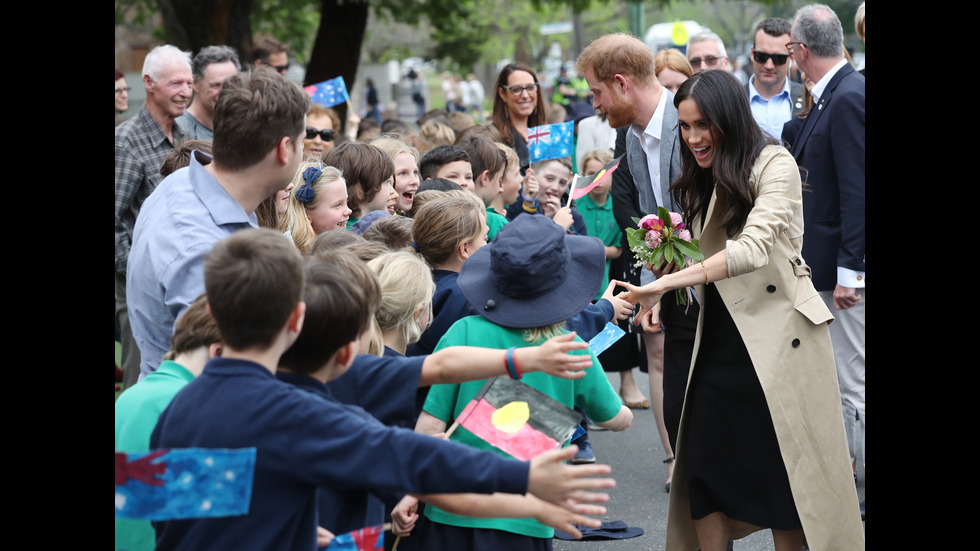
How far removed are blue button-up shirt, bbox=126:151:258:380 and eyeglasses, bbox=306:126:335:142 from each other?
407 centimetres

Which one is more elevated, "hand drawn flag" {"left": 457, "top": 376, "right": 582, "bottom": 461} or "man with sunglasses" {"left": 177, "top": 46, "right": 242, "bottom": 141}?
"man with sunglasses" {"left": 177, "top": 46, "right": 242, "bottom": 141}

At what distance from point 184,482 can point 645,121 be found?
330 centimetres

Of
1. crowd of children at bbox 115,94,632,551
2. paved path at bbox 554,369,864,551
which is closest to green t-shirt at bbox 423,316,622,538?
crowd of children at bbox 115,94,632,551

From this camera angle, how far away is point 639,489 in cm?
563

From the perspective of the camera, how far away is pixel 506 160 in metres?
6.24

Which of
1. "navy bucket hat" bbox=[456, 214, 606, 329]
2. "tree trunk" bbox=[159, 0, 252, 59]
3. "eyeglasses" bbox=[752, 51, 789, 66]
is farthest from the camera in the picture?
"tree trunk" bbox=[159, 0, 252, 59]

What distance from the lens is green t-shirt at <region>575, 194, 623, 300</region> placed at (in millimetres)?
6891

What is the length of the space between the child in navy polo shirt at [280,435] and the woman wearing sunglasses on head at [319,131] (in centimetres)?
476

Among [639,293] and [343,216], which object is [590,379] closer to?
[639,293]

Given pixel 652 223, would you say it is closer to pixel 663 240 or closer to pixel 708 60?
pixel 663 240

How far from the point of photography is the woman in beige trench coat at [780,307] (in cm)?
374

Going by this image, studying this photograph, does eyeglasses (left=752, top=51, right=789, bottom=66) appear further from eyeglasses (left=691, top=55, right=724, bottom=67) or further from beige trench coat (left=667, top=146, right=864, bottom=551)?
beige trench coat (left=667, top=146, right=864, bottom=551)

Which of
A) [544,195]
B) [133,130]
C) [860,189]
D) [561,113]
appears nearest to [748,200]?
[860,189]

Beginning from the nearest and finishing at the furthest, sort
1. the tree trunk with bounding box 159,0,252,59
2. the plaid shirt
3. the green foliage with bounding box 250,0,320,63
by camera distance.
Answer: the plaid shirt
the tree trunk with bounding box 159,0,252,59
the green foliage with bounding box 250,0,320,63
